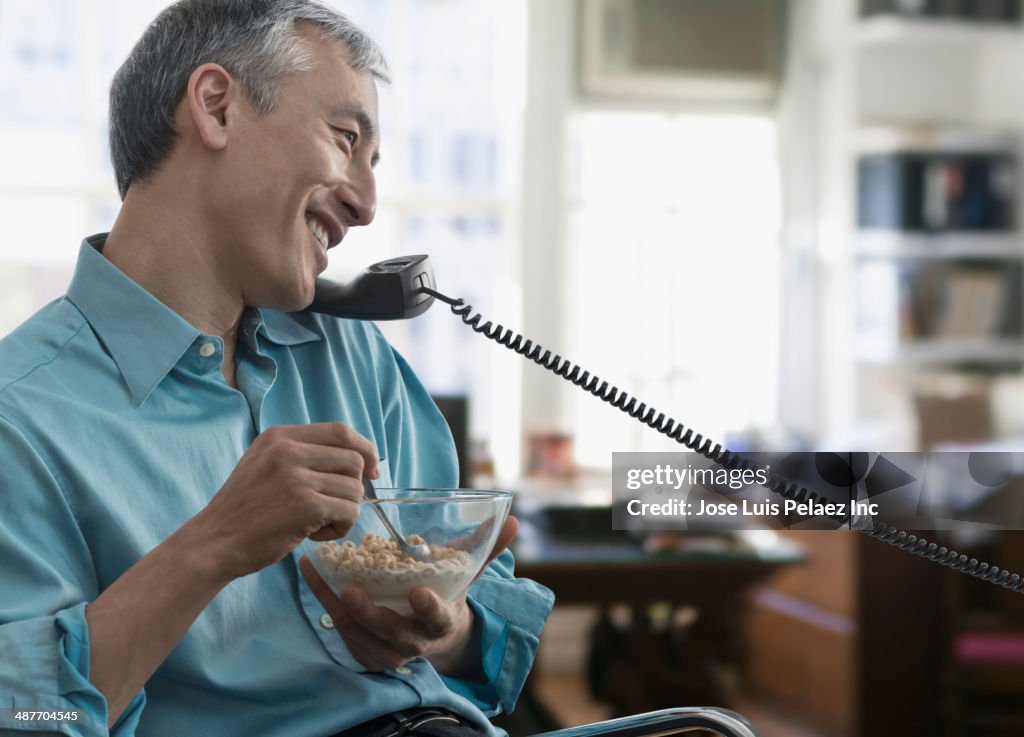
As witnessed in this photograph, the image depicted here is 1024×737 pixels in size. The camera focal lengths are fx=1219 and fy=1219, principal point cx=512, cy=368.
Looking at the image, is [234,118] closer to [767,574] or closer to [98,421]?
[98,421]

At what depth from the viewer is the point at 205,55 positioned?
1.23 m

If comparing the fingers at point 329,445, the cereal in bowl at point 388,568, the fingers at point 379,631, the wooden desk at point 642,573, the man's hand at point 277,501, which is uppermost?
the fingers at point 329,445

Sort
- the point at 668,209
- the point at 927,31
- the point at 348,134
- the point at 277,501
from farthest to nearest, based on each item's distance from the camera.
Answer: the point at 668,209 < the point at 927,31 < the point at 348,134 < the point at 277,501

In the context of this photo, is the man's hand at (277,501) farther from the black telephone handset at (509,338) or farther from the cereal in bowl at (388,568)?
the black telephone handset at (509,338)

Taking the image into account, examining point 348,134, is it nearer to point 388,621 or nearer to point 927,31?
point 388,621

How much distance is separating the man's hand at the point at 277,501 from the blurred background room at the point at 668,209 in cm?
342

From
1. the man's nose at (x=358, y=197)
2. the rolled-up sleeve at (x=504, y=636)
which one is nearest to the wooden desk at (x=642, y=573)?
the rolled-up sleeve at (x=504, y=636)

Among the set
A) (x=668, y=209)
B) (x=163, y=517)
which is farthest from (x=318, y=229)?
(x=668, y=209)

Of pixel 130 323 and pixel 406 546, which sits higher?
pixel 130 323

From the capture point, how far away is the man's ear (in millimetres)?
1207

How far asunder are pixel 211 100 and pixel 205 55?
5 centimetres

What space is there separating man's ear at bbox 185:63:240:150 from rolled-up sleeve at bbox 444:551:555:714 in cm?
Answer: 55

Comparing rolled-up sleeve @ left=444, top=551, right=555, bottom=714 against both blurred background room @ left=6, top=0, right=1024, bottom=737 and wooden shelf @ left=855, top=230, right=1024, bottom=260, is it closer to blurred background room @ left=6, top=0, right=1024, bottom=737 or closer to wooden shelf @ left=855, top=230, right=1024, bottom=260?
blurred background room @ left=6, top=0, right=1024, bottom=737

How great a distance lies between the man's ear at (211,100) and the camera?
1.21 m
